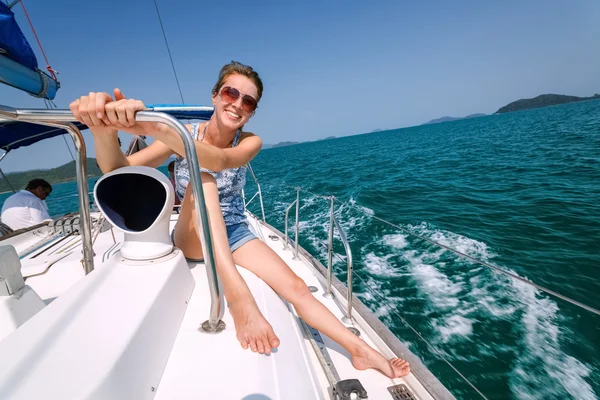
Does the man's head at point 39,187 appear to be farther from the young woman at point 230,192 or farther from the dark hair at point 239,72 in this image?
the dark hair at point 239,72

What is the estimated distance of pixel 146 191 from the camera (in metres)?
1.39

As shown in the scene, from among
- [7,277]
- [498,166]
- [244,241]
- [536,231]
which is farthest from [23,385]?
[498,166]

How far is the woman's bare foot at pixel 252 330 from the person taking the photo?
44.0 inches

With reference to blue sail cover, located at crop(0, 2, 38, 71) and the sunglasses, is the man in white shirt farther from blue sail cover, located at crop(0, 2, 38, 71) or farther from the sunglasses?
the sunglasses

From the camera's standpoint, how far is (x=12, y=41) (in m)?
2.62

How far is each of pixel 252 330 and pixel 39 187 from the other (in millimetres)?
4901

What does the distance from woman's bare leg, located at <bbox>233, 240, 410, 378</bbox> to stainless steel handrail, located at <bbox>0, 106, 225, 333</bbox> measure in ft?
1.38

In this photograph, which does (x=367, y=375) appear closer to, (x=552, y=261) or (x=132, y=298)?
(x=132, y=298)

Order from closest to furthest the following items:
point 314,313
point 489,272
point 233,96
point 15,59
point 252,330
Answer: point 252,330, point 314,313, point 233,96, point 15,59, point 489,272

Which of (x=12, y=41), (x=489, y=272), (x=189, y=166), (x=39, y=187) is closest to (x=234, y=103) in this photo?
(x=189, y=166)

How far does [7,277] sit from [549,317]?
4096 mm

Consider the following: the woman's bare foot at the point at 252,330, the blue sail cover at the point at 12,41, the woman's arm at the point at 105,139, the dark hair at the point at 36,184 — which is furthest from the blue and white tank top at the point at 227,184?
the dark hair at the point at 36,184

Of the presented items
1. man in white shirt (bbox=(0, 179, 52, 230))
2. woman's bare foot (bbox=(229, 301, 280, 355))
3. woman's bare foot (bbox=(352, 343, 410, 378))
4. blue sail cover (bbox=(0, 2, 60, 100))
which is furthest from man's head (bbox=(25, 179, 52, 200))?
woman's bare foot (bbox=(352, 343, 410, 378))

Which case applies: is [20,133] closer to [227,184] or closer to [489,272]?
[227,184]
